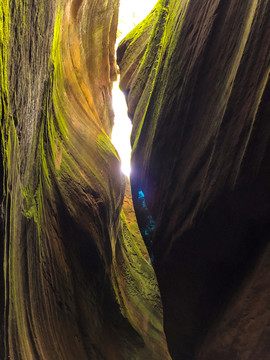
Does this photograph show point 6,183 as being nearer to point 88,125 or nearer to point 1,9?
point 1,9

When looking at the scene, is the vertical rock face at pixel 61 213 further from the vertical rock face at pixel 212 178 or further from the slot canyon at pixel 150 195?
the vertical rock face at pixel 212 178

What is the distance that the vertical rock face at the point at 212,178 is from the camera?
350 cm

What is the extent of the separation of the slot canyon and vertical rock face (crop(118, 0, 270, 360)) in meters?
0.02

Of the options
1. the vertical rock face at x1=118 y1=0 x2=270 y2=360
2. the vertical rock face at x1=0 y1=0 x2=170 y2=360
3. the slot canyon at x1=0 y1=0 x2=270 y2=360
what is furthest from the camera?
the vertical rock face at x1=118 y1=0 x2=270 y2=360

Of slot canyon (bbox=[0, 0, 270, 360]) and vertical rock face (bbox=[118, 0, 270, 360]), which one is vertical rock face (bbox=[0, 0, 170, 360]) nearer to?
slot canyon (bbox=[0, 0, 270, 360])

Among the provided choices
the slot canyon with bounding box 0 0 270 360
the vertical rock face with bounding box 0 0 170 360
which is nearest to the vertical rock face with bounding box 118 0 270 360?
the slot canyon with bounding box 0 0 270 360

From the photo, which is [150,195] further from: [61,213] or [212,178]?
[212,178]

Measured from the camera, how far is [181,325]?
4.63 meters

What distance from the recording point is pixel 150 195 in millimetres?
5520

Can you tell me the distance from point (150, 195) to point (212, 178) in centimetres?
173

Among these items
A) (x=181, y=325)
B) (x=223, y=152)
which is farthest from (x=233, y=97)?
(x=181, y=325)

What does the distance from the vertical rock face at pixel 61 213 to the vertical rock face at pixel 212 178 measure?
3.35 ft

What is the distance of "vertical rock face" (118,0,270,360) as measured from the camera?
3.50 metres

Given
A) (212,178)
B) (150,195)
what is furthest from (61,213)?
(212,178)
